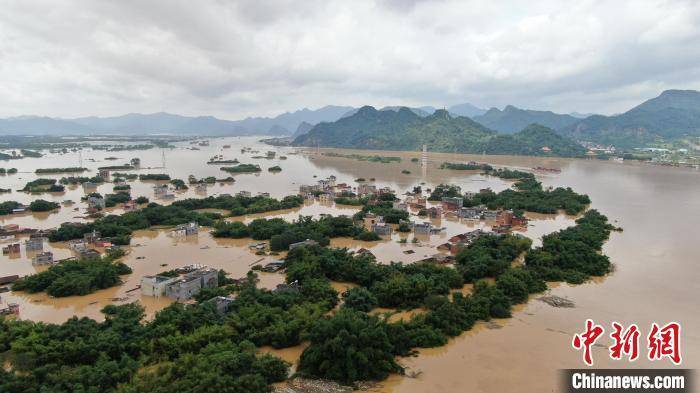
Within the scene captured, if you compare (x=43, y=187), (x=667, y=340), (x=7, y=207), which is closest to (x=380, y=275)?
(x=667, y=340)

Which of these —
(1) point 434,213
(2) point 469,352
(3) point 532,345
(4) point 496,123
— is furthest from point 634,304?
(4) point 496,123

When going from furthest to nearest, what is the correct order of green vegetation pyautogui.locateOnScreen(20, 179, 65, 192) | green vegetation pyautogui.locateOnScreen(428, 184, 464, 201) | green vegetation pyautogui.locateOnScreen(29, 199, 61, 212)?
green vegetation pyautogui.locateOnScreen(20, 179, 65, 192) → green vegetation pyautogui.locateOnScreen(428, 184, 464, 201) → green vegetation pyautogui.locateOnScreen(29, 199, 61, 212)

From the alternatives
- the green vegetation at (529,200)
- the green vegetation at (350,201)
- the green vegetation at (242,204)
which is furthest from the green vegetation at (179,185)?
the green vegetation at (529,200)

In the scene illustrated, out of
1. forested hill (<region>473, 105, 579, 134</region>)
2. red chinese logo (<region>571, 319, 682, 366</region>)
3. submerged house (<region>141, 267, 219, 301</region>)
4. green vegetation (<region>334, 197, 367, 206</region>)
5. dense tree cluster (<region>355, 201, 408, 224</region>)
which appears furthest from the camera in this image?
forested hill (<region>473, 105, 579, 134</region>)

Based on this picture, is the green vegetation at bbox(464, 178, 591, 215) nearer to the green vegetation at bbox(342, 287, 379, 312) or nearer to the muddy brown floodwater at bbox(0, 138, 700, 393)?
the muddy brown floodwater at bbox(0, 138, 700, 393)

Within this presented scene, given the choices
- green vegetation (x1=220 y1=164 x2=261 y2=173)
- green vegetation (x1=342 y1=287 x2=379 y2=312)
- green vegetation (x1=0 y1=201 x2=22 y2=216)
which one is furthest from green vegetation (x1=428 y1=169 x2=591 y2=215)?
green vegetation (x1=0 y1=201 x2=22 y2=216)

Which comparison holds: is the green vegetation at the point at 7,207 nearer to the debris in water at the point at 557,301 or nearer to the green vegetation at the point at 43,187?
the green vegetation at the point at 43,187

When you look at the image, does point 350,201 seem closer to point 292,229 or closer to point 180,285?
point 292,229

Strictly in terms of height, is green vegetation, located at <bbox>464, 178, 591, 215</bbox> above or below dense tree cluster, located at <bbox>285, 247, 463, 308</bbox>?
above
